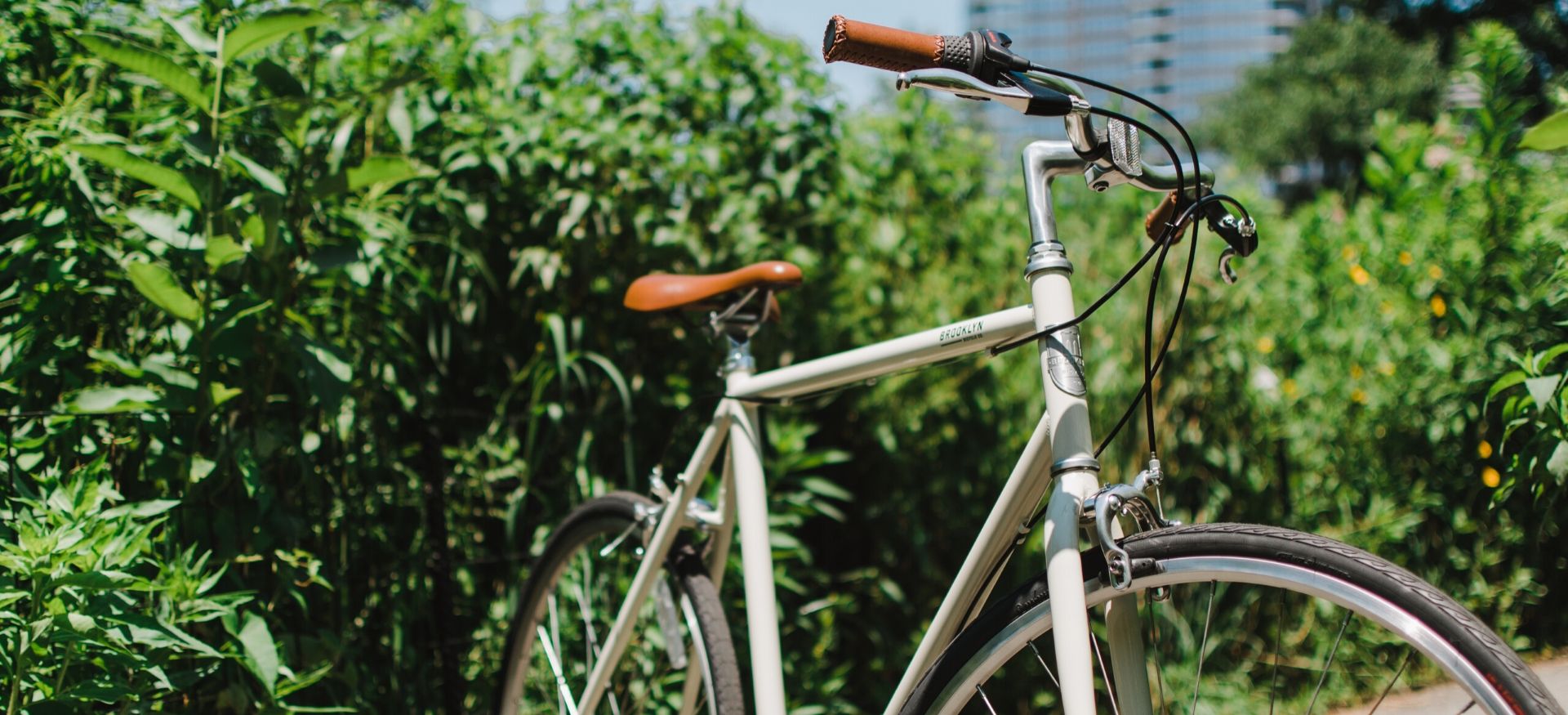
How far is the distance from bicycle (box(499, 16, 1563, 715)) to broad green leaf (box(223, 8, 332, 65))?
2.23 ft

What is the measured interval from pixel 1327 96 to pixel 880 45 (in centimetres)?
3148

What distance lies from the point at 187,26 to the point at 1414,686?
3.16m

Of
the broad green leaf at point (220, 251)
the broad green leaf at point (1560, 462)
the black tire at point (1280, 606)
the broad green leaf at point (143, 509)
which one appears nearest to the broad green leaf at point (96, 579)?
the broad green leaf at point (143, 509)

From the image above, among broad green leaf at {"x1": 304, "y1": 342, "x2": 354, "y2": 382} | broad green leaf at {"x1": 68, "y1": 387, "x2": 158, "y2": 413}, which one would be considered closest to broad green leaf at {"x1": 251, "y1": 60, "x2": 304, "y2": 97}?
broad green leaf at {"x1": 304, "y1": 342, "x2": 354, "y2": 382}

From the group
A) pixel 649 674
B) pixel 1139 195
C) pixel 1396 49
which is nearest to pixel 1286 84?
pixel 1396 49

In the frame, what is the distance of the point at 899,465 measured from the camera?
8.89ft

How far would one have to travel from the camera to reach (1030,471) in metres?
1.26

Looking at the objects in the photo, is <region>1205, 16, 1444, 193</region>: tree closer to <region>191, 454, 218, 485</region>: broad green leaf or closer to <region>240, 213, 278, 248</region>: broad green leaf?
<region>240, 213, 278, 248</region>: broad green leaf

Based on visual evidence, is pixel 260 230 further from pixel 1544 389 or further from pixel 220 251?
pixel 1544 389

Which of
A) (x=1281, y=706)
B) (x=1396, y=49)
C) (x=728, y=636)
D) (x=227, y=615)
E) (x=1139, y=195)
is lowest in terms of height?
(x=227, y=615)

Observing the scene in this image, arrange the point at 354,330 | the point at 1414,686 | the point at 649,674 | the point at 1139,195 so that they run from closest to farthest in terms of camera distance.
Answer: the point at 354,330
the point at 649,674
the point at 1414,686
the point at 1139,195

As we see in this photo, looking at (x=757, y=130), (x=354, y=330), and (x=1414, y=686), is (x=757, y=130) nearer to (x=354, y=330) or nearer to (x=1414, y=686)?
(x=354, y=330)

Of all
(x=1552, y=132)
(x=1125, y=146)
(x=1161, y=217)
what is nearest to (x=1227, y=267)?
(x=1161, y=217)

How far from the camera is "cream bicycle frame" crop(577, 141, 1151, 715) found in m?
1.14
